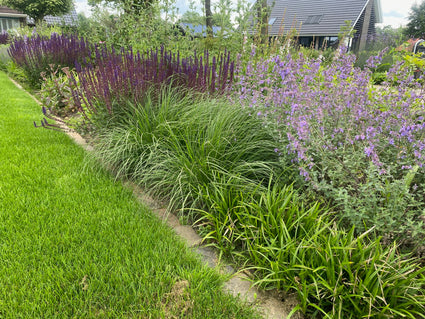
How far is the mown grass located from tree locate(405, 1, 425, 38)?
3206 centimetres

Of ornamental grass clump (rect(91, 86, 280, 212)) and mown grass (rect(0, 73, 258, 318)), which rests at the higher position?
ornamental grass clump (rect(91, 86, 280, 212))

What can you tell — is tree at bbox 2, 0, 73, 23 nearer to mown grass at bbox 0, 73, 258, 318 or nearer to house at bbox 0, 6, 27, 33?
house at bbox 0, 6, 27, 33

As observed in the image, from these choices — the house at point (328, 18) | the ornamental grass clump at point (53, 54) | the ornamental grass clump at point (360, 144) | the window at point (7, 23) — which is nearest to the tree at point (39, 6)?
the window at point (7, 23)

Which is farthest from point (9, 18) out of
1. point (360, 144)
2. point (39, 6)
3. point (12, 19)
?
point (360, 144)

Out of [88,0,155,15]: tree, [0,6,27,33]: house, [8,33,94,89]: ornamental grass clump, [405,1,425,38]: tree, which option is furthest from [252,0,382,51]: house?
[0,6,27,33]: house

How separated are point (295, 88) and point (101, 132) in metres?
2.22

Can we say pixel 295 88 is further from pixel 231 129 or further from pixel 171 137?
pixel 171 137

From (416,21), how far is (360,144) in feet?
110

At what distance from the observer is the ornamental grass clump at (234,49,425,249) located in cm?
173

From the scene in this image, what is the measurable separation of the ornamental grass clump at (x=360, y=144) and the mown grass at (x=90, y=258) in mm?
960

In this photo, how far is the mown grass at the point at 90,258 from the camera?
1.55m

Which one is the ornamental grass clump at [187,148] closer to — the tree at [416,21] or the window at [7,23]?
the tree at [416,21]

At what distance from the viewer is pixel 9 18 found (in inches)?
1315

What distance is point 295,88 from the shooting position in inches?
107
